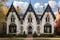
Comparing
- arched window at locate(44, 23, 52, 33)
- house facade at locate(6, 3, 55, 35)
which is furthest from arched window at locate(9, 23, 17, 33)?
arched window at locate(44, 23, 52, 33)

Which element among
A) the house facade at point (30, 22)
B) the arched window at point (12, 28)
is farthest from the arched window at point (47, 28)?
the arched window at point (12, 28)

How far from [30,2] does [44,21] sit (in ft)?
3.00

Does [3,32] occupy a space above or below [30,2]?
below

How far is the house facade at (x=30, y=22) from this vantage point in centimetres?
1407

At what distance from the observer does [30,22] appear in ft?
46.6

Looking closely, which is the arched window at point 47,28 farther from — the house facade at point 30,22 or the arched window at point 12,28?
the arched window at point 12,28

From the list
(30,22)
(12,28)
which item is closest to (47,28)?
(30,22)

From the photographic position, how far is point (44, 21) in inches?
563

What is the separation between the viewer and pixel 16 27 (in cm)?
1416

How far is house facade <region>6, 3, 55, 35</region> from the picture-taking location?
46.2 feet

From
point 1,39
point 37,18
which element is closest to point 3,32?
point 1,39

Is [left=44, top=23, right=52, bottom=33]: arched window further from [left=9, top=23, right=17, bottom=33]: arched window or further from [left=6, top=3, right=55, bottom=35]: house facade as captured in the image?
[left=9, top=23, right=17, bottom=33]: arched window

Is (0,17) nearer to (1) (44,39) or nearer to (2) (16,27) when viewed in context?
(2) (16,27)

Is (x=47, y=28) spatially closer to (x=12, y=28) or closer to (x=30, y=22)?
(x=30, y=22)
